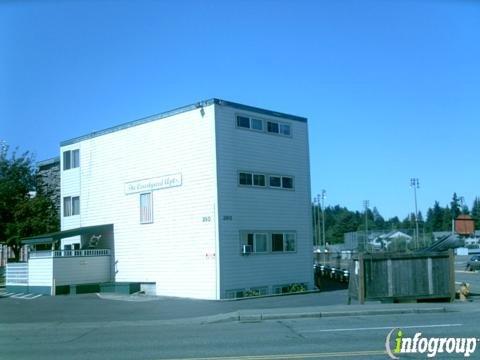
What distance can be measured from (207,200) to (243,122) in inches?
170

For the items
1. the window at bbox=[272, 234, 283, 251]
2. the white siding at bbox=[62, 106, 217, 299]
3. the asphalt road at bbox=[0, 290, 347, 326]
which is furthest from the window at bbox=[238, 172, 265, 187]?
the asphalt road at bbox=[0, 290, 347, 326]

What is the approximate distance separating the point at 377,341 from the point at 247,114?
1784cm

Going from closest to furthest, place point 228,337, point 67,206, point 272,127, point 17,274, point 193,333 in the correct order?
point 228,337, point 193,333, point 272,127, point 17,274, point 67,206

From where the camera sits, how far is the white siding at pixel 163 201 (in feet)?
87.5

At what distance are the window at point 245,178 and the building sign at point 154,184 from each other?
281 centimetres

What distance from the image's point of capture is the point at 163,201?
2870 cm

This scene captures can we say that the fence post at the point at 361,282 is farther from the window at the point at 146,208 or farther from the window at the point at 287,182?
the window at the point at 146,208

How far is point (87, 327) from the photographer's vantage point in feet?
55.8

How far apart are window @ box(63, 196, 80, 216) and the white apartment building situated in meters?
1.94

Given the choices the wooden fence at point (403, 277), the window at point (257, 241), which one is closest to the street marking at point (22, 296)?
the window at point (257, 241)

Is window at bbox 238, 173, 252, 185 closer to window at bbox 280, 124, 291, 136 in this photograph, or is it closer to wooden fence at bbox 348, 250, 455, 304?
window at bbox 280, 124, 291, 136

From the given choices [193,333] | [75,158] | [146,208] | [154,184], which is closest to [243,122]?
[154,184]

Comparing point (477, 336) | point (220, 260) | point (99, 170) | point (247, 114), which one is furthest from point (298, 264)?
point (477, 336)

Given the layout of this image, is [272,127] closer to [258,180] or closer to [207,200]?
[258,180]
